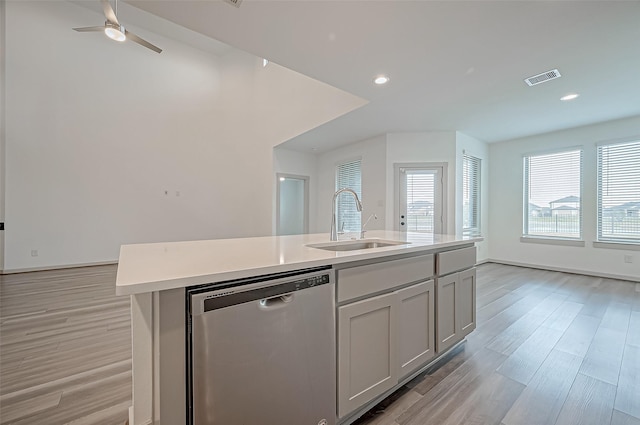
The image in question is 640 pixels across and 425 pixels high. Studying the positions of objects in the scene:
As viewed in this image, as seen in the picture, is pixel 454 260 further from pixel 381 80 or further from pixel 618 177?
pixel 618 177

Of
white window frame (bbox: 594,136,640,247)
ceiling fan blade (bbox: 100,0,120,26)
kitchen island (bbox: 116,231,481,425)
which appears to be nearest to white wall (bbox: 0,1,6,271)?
ceiling fan blade (bbox: 100,0,120,26)

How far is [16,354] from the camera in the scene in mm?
2051

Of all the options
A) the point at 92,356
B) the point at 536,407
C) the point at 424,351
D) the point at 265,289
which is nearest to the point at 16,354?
the point at 92,356

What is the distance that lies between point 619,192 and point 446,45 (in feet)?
14.5

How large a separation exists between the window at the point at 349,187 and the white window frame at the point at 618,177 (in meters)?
4.10

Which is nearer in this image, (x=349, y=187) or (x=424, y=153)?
(x=424, y=153)

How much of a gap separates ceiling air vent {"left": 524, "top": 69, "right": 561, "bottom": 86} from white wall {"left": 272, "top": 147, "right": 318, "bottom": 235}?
4.45 meters

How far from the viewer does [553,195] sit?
5.13m

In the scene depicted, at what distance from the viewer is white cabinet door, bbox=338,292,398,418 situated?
4.34ft

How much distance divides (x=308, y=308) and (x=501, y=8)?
2.47 meters

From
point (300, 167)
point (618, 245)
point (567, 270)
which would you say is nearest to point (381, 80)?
point (300, 167)

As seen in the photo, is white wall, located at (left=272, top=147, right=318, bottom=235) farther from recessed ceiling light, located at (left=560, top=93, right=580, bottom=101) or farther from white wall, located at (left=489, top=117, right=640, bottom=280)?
recessed ceiling light, located at (left=560, top=93, right=580, bottom=101)

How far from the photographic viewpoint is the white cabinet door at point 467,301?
212 centimetres

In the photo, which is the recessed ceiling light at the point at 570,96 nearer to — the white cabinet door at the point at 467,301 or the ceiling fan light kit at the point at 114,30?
the white cabinet door at the point at 467,301
